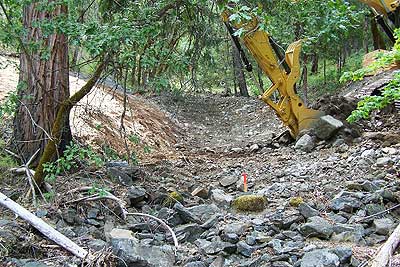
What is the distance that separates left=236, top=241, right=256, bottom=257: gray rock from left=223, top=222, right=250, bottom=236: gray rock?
26 cm

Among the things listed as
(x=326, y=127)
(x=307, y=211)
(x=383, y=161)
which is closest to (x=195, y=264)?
(x=307, y=211)

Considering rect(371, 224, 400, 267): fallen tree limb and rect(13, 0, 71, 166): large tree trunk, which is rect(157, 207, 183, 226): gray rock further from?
rect(371, 224, 400, 267): fallen tree limb

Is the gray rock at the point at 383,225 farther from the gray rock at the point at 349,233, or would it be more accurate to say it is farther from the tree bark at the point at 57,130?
the tree bark at the point at 57,130

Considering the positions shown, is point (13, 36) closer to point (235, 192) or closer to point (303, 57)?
point (235, 192)

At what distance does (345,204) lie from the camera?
4660 mm

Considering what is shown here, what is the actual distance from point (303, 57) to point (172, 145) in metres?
4.92

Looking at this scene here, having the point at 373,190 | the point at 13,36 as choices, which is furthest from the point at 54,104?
the point at 373,190

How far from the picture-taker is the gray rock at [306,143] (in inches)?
311

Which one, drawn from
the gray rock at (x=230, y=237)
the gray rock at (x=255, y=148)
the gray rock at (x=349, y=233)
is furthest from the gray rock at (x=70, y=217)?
the gray rock at (x=255, y=148)

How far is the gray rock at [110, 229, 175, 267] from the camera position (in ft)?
10.9

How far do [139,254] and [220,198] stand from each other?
2.21 m

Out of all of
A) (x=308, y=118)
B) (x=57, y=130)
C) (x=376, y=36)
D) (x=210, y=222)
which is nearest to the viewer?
(x=210, y=222)

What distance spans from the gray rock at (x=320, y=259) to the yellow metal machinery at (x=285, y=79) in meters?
4.93

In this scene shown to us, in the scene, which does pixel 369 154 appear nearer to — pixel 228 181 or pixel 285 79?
pixel 228 181
